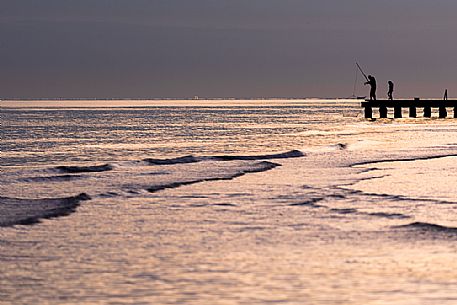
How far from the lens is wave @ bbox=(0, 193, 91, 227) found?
12.0 meters

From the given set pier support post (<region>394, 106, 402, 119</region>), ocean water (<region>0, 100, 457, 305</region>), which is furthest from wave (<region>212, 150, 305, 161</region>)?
pier support post (<region>394, 106, 402, 119</region>)

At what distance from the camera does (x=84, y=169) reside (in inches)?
875

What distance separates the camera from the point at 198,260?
9117 mm

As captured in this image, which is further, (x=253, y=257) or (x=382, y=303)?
(x=253, y=257)

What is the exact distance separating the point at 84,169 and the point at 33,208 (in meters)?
8.96

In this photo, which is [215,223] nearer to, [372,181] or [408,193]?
[408,193]

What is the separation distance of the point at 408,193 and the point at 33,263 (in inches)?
306

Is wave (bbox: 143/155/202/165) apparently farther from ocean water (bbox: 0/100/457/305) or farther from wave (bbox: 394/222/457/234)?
wave (bbox: 394/222/457/234)

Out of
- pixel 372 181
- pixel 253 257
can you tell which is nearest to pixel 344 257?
pixel 253 257

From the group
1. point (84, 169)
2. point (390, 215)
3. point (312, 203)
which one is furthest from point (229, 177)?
point (390, 215)

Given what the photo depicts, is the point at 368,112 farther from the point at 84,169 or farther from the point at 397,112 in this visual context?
the point at 84,169

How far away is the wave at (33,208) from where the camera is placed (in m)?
12.0

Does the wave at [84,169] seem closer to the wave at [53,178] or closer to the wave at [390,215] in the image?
→ the wave at [53,178]

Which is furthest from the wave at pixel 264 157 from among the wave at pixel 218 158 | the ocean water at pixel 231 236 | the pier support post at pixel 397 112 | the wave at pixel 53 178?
the pier support post at pixel 397 112
